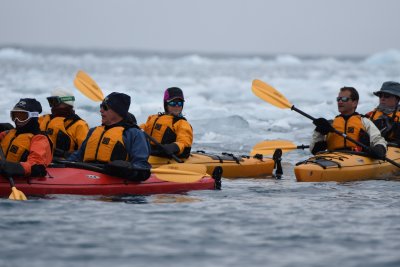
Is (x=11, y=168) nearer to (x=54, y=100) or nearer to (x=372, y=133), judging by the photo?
(x=54, y=100)

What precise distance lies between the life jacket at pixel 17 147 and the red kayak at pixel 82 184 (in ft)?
0.70

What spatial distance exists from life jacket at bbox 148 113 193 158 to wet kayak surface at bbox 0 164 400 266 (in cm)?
147

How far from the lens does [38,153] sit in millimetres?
7719

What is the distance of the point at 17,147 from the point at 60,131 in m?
1.46

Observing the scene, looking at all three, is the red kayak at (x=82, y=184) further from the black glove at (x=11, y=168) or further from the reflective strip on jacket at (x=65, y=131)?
the reflective strip on jacket at (x=65, y=131)

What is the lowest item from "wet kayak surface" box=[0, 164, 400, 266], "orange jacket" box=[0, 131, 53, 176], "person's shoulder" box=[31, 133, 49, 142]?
"wet kayak surface" box=[0, 164, 400, 266]

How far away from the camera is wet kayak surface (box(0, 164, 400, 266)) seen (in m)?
5.87

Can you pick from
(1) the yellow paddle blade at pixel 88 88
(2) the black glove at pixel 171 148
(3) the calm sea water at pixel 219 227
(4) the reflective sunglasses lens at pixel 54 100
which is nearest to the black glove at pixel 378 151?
(3) the calm sea water at pixel 219 227

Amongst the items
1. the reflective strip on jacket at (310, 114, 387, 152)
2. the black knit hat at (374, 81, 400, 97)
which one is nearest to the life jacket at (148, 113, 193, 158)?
the reflective strip on jacket at (310, 114, 387, 152)

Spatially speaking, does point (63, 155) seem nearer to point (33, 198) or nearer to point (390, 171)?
point (33, 198)

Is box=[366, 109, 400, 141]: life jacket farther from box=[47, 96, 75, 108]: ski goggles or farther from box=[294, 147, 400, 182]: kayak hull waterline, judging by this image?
box=[47, 96, 75, 108]: ski goggles

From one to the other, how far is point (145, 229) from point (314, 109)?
1526 centimetres

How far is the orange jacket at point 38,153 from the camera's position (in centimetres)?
768

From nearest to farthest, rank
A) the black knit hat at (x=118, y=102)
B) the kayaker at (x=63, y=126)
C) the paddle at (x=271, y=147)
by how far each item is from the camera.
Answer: the black knit hat at (x=118, y=102), the kayaker at (x=63, y=126), the paddle at (x=271, y=147)
